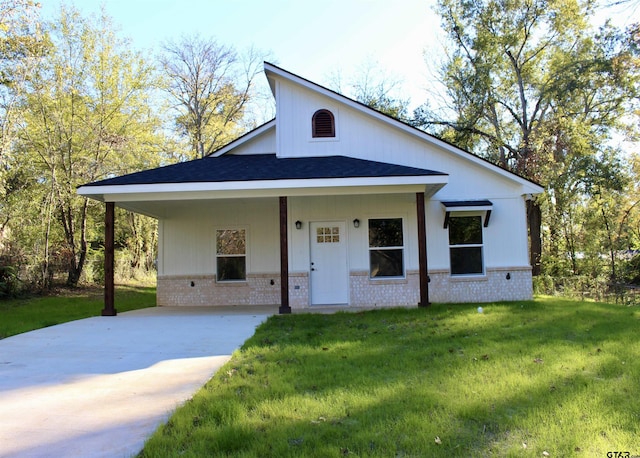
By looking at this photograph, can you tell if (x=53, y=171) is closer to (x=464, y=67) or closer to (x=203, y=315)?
(x=203, y=315)

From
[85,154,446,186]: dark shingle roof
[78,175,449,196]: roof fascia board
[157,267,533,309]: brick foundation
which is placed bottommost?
[157,267,533,309]: brick foundation

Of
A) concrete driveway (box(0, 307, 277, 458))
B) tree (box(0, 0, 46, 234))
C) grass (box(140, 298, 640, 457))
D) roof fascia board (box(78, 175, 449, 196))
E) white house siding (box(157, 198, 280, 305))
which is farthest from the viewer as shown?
tree (box(0, 0, 46, 234))

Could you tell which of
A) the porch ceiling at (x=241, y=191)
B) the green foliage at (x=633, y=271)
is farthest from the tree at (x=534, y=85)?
the porch ceiling at (x=241, y=191)

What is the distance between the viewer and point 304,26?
17.1 metres

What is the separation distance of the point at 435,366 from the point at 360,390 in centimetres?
118

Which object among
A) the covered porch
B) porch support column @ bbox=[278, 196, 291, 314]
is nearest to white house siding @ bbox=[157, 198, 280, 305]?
the covered porch

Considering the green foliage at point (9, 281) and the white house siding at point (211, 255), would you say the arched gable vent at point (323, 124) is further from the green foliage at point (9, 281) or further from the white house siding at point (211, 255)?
the green foliage at point (9, 281)

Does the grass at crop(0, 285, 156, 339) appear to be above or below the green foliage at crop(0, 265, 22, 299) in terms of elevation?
below

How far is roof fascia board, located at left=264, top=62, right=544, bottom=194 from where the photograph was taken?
34.7 ft

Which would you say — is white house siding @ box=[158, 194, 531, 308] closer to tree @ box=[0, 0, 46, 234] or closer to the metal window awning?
the metal window awning

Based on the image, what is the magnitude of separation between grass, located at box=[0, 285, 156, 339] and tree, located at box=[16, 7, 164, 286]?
1.56 metres

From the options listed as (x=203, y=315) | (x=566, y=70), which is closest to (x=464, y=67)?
(x=566, y=70)

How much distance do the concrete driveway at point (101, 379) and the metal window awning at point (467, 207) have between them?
511 cm

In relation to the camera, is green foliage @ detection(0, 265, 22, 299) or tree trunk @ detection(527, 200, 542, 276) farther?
tree trunk @ detection(527, 200, 542, 276)
